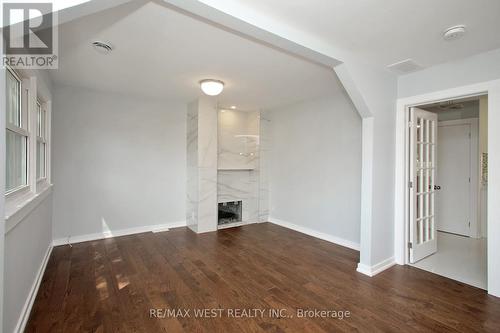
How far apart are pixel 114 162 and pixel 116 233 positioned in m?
1.21

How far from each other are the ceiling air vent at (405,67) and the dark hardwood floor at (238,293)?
245 centimetres

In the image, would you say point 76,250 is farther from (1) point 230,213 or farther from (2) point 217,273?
(1) point 230,213

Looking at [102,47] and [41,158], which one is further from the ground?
[102,47]

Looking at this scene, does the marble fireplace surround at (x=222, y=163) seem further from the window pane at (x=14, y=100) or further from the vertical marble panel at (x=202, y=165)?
the window pane at (x=14, y=100)

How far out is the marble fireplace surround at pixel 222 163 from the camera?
14.7 ft

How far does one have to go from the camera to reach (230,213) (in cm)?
531

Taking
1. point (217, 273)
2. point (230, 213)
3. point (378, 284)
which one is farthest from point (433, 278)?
point (230, 213)

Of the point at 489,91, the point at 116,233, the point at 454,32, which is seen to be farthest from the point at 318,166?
the point at 116,233

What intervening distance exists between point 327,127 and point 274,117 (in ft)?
4.73

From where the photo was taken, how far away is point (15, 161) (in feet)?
7.21

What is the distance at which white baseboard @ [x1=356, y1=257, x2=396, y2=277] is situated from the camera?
2875mm

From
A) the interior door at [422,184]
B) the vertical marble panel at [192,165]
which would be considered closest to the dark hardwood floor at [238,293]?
the interior door at [422,184]

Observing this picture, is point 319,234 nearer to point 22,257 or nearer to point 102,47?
point 22,257

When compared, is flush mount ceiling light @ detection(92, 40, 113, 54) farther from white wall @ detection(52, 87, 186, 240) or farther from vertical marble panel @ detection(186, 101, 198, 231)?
vertical marble panel @ detection(186, 101, 198, 231)
